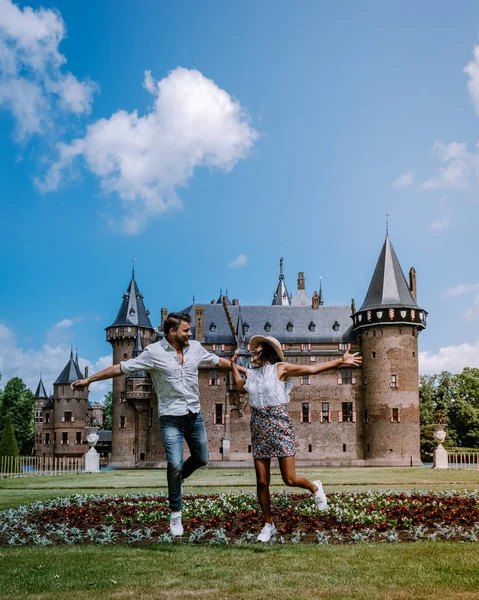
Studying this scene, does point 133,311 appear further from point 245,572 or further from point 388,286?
point 245,572

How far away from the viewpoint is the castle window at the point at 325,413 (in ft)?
198

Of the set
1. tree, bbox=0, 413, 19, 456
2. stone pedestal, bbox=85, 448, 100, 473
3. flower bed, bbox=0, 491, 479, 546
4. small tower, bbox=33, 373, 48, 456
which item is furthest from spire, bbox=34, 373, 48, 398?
flower bed, bbox=0, 491, 479, 546

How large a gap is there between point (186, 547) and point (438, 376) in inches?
2824

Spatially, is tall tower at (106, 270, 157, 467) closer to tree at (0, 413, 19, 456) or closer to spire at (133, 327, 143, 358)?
spire at (133, 327, 143, 358)

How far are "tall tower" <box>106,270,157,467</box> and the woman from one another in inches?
2161


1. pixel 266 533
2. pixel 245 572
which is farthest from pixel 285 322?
pixel 245 572

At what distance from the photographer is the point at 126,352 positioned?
6450 centimetres

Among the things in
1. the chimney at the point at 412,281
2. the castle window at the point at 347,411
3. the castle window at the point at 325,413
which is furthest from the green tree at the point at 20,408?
the chimney at the point at 412,281

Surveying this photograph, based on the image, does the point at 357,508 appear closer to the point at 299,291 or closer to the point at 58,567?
the point at 58,567

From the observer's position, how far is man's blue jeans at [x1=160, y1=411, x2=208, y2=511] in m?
8.38

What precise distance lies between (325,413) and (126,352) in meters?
18.0

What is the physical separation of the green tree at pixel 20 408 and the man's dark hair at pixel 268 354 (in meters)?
80.2

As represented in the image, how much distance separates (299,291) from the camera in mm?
75688

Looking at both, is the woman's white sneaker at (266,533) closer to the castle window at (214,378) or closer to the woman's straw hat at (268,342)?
the woman's straw hat at (268,342)
